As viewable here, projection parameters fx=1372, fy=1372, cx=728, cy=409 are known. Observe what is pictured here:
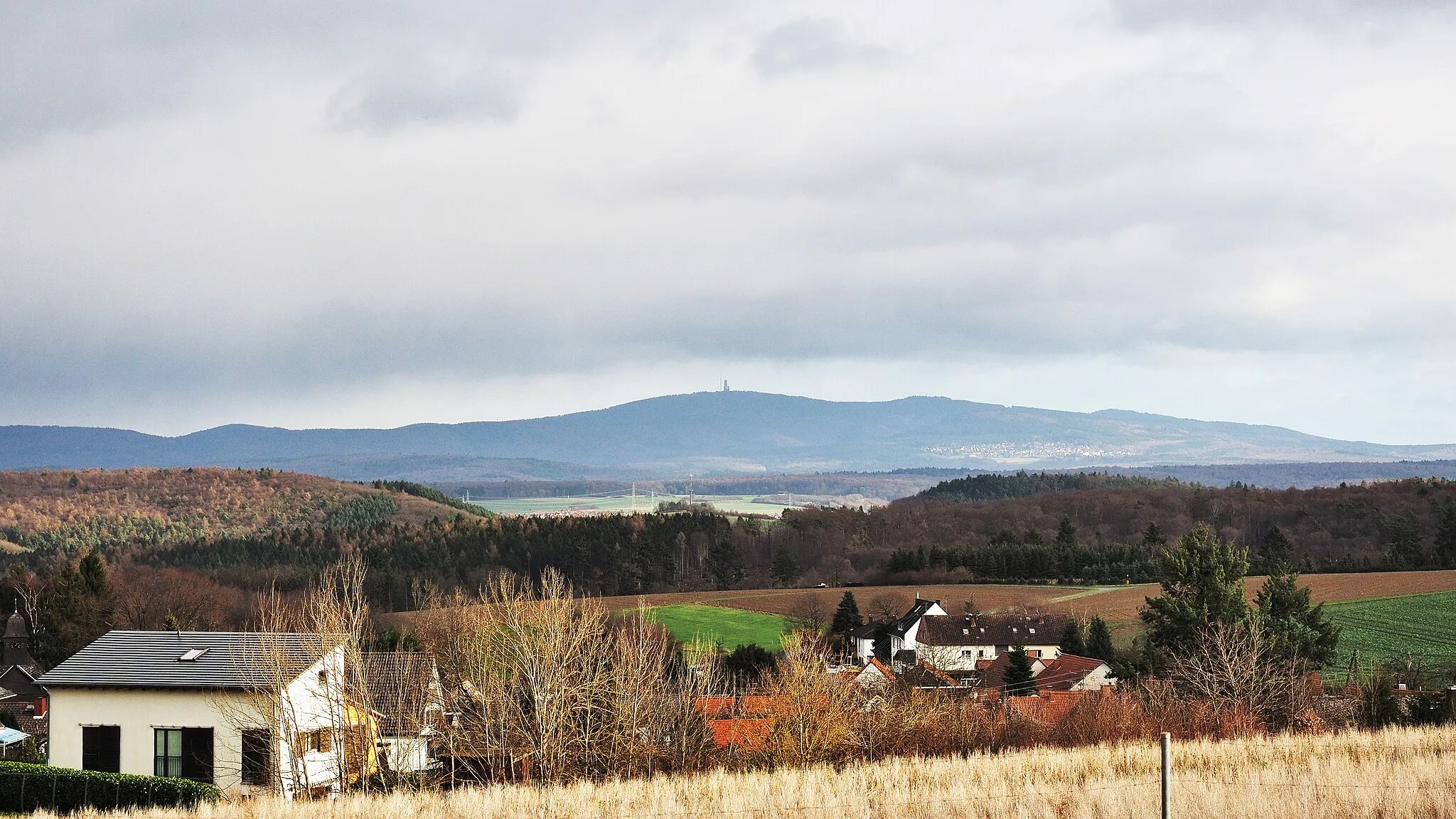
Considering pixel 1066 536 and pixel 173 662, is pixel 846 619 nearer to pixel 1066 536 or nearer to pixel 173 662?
pixel 1066 536

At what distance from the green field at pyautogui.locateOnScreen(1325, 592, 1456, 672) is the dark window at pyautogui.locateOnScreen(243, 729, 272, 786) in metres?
42.2

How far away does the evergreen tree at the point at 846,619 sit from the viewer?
84.9 meters

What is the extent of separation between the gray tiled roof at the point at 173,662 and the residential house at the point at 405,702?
2403 millimetres

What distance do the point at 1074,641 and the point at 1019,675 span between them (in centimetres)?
1457

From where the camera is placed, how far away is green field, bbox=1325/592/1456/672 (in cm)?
6044

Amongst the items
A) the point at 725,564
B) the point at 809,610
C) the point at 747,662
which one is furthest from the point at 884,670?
the point at 725,564

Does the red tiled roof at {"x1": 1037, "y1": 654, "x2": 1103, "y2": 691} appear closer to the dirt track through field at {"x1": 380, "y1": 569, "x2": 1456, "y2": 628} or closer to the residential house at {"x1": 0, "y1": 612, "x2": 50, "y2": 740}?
the dirt track through field at {"x1": 380, "y1": 569, "x2": 1456, "y2": 628}

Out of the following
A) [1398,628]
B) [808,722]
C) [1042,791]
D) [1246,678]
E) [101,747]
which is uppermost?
[1042,791]

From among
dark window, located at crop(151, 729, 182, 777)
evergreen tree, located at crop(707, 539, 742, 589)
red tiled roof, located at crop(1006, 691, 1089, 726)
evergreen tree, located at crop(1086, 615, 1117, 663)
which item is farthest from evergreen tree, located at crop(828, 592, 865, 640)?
dark window, located at crop(151, 729, 182, 777)

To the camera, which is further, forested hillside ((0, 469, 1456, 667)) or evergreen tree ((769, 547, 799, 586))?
evergreen tree ((769, 547, 799, 586))

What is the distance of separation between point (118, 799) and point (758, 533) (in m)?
119

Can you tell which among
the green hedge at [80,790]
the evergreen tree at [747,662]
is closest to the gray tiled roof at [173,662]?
the green hedge at [80,790]

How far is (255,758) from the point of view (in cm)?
3334

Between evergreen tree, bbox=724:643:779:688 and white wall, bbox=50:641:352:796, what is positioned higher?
white wall, bbox=50:641:352:796
